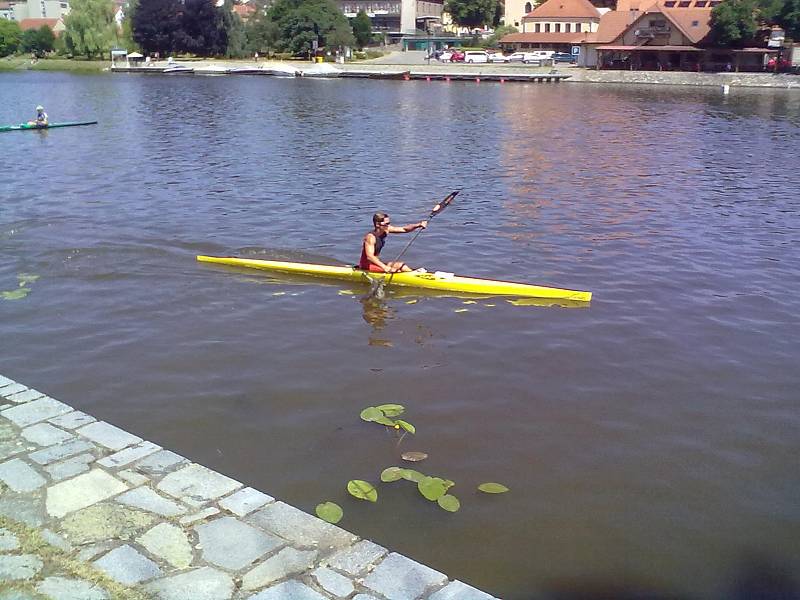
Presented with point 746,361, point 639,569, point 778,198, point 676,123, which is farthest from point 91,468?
point 676,123

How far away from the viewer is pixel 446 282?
12.9 m

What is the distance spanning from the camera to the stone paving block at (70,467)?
617cm

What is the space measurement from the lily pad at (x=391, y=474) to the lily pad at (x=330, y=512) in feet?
1.97

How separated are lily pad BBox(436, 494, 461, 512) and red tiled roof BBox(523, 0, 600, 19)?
102623mm

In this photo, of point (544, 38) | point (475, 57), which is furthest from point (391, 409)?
point (544, 38)

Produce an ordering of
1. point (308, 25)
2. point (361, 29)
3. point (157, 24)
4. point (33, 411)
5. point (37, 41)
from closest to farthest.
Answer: point (33, 411) < point (308, 25) < point (157, 24) < point (361, 29) < point (37, 41)

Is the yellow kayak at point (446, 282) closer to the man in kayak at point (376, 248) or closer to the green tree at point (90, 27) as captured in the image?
the man in kayak at point (376, 248)

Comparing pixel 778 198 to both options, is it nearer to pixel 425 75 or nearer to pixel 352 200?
pixel 352 200

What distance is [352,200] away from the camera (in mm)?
20750

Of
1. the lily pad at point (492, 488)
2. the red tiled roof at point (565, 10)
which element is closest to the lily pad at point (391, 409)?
the lily pad at point (492, 488)

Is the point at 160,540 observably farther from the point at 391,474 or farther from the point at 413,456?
the point at 413,456

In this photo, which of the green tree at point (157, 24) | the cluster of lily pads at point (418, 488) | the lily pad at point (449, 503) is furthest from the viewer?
the green tree at point (157, 24)

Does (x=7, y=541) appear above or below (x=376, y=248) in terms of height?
below

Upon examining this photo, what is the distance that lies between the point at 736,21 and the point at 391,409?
73.5m
